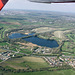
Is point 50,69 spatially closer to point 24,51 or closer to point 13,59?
point 13,59

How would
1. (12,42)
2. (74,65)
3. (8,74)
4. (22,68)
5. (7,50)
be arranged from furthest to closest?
(12,42) < (7,50) < (74,65) < (22,68) < (8,74)

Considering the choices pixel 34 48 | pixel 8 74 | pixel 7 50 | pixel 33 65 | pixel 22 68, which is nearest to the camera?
pixel 8 74

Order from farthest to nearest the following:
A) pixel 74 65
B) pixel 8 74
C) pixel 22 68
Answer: pixel 74 65, pixel 22 68, pixel 8 74

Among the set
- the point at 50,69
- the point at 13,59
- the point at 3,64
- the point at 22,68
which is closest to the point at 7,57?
the point at 13,59

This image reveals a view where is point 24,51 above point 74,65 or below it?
above

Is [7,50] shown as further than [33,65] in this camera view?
Yes

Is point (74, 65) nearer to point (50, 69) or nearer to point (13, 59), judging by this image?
point (50, 69)

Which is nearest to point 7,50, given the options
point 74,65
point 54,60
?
point 54,60
